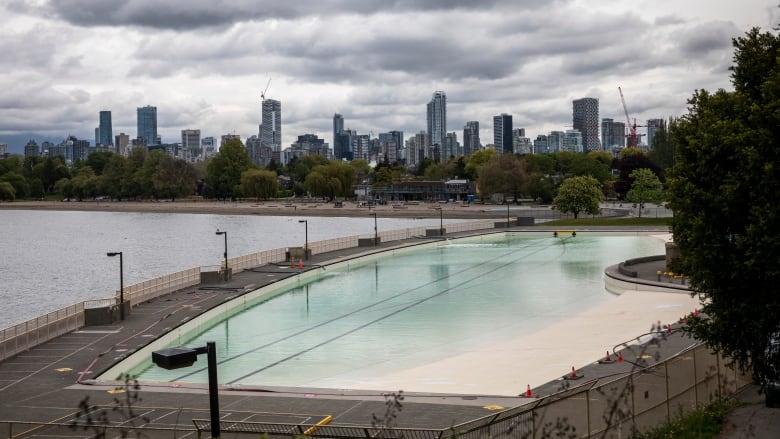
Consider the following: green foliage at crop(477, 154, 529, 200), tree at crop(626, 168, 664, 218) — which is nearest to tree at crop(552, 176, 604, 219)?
tree at crop(626, 168, 664, 218)

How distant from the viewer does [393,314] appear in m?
46.8

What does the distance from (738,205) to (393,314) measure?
27450 mm

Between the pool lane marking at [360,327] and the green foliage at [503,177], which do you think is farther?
the green foliage at [503,177]

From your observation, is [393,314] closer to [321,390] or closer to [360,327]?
[360,327]

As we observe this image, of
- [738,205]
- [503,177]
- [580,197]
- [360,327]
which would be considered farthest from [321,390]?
[503,177]

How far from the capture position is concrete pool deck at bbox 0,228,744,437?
77.0 ft

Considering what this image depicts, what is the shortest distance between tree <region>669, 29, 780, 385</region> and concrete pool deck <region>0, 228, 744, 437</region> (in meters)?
6.44

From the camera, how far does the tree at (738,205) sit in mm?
20234

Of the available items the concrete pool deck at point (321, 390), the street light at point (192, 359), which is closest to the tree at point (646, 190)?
the concrete pool deck at point (321, 390)

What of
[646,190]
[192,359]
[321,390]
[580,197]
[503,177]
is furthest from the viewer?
[503,177]

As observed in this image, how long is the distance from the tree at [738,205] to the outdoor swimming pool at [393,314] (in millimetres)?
14236

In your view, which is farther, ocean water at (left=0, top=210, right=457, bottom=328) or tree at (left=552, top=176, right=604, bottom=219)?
tree at (left=552, top=176, right=604, bottom=219)

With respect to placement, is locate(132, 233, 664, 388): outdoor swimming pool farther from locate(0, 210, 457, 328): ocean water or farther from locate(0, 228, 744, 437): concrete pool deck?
locate(0, 210, 457, 328): ocean water

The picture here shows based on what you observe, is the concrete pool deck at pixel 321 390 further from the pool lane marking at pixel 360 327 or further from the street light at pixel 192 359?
the street light at pixel 192 359
